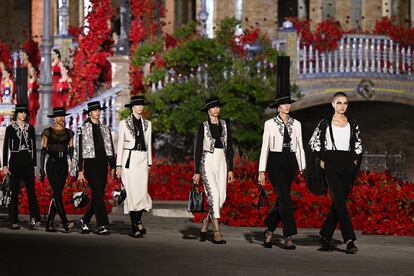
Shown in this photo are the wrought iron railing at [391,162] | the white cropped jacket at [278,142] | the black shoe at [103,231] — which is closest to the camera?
the white cropped jacket at [278,142]

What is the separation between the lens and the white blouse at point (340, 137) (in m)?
19.4

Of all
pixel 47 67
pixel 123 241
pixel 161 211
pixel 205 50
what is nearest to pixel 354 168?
pixel 123 241

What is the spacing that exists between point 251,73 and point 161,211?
29.2 feet

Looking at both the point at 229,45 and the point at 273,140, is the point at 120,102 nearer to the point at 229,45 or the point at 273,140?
the point at 229,45

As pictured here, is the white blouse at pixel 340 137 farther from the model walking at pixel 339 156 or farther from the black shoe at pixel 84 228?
the black shoe at pixel 84 228

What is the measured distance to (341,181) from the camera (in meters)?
19.5

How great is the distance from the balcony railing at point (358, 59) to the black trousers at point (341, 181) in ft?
53.0

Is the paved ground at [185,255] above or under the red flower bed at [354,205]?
under

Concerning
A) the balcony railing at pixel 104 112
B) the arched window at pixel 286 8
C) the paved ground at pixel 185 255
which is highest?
the arched window at pixel 286 8

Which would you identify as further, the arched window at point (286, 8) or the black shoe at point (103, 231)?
the arched window at point (286, 8)

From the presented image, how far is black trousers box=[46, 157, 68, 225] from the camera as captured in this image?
74.2ft

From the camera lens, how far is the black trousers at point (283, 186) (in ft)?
64.8

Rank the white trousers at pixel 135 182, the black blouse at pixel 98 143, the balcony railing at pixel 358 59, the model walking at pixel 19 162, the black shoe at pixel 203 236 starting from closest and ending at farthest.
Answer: the black shoe at pixel 203 236 < the white trousers at pixel 135 182 < the black blouse at pixel 98 143 < the model walking at pixel 19 162 < the balcony railing at pixel 358 59

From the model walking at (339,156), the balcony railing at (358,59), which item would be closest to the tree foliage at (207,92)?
the balcony railing at (358,59)
